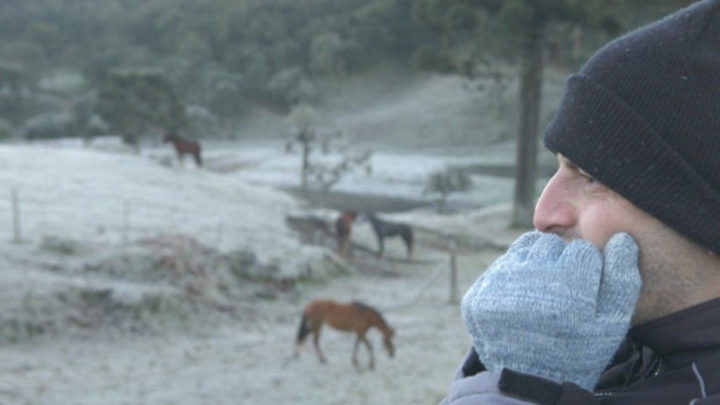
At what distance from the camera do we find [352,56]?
156ft

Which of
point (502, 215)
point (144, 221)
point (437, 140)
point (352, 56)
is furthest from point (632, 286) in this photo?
point (352, 56)

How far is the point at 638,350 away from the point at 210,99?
42.9 metres

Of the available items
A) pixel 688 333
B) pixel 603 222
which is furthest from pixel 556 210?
pixel 688 333

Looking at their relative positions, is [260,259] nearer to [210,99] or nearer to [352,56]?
[210,99]

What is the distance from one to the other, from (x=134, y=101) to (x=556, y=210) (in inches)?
1205

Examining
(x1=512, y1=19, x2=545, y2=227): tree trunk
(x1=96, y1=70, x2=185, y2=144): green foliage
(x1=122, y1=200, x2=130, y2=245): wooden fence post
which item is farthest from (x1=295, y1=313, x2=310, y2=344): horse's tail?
(x1=96, y1=70, x2=185, y2=144): green foliage

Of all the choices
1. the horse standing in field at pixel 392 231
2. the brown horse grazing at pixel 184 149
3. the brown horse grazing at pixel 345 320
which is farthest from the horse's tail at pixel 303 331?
the brown horse grazing at pixel 184 149

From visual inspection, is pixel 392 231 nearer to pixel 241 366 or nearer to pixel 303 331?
pixel 303 331

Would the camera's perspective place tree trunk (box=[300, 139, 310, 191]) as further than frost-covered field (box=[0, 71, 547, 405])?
Yes

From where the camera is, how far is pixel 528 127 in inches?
776

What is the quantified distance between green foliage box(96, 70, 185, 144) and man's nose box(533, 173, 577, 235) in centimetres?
2962

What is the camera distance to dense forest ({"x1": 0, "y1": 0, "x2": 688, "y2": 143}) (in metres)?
40.3

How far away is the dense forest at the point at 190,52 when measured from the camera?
40.3 m

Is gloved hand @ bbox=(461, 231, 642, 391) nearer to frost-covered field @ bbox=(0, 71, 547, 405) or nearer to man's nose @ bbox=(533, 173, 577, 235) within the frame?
man's nose @ bbox=(533, 173, 577, 235)
